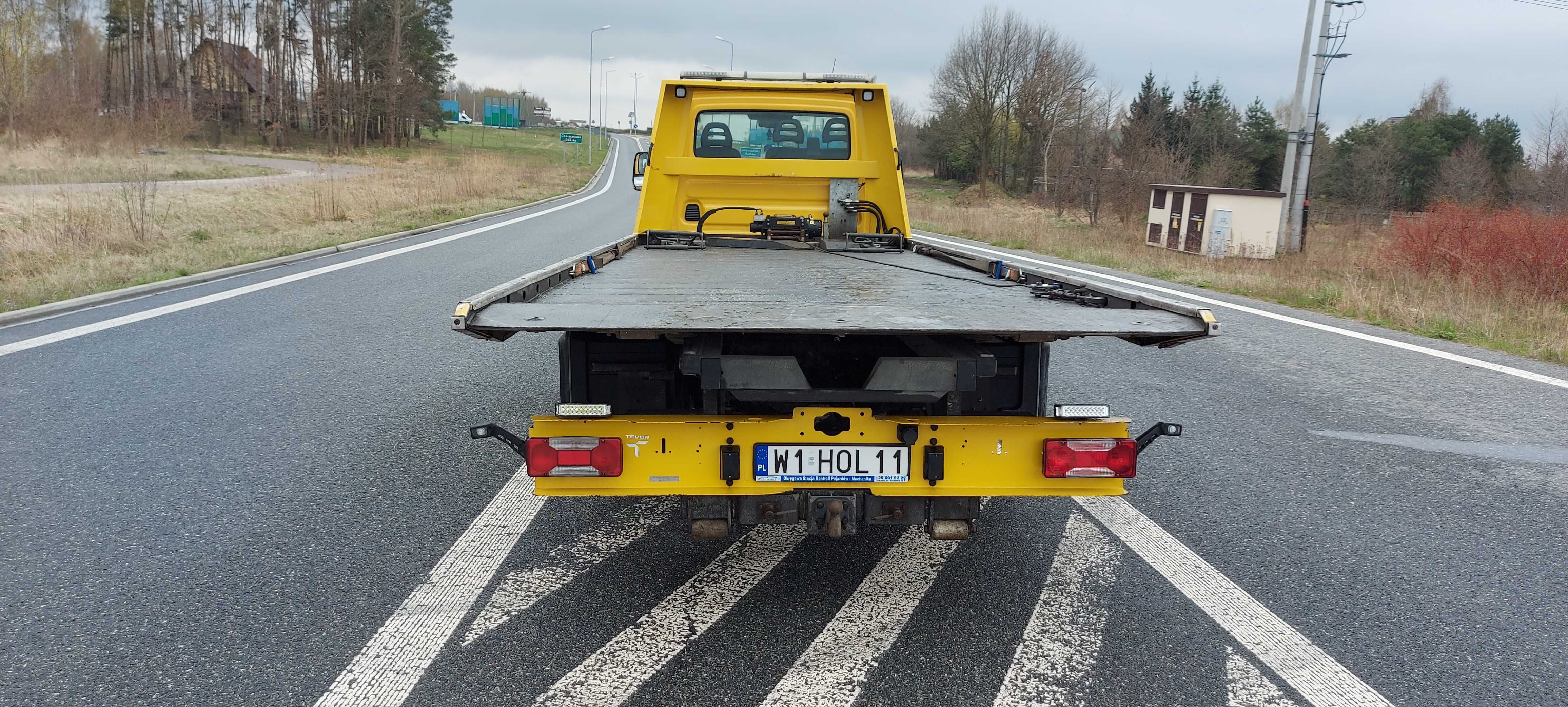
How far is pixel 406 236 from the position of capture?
17.0 metres

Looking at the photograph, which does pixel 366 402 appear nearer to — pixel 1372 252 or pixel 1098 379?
pixel 1098 379

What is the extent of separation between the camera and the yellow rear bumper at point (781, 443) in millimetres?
3014

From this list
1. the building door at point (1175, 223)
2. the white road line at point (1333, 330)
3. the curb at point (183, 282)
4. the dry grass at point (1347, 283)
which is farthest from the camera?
the building door at point (1175, 223)

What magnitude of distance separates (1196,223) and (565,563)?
72.5 feet

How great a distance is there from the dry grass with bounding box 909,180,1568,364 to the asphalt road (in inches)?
131

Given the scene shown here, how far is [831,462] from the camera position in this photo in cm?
304

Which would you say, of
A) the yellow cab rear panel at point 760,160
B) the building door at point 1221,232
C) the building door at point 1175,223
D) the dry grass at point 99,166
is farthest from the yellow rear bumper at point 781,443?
the building door at point 1175,223

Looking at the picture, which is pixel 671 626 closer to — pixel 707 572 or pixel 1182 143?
pixel 707 572

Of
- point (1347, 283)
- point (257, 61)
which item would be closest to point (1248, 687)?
point (1347, 283)

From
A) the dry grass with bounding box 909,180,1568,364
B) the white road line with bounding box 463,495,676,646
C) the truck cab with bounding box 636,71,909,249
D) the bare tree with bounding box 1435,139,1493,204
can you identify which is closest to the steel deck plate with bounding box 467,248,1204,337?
the white road line with bounding box 463,495,676,646

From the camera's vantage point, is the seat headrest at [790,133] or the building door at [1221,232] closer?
the seat headrest at [790,133]

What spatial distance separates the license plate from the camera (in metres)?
3.03

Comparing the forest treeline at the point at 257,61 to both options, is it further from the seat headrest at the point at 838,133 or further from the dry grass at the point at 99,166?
the seat headrest at the point at 838,133

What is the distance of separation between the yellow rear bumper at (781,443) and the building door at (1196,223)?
2134 centimetres
